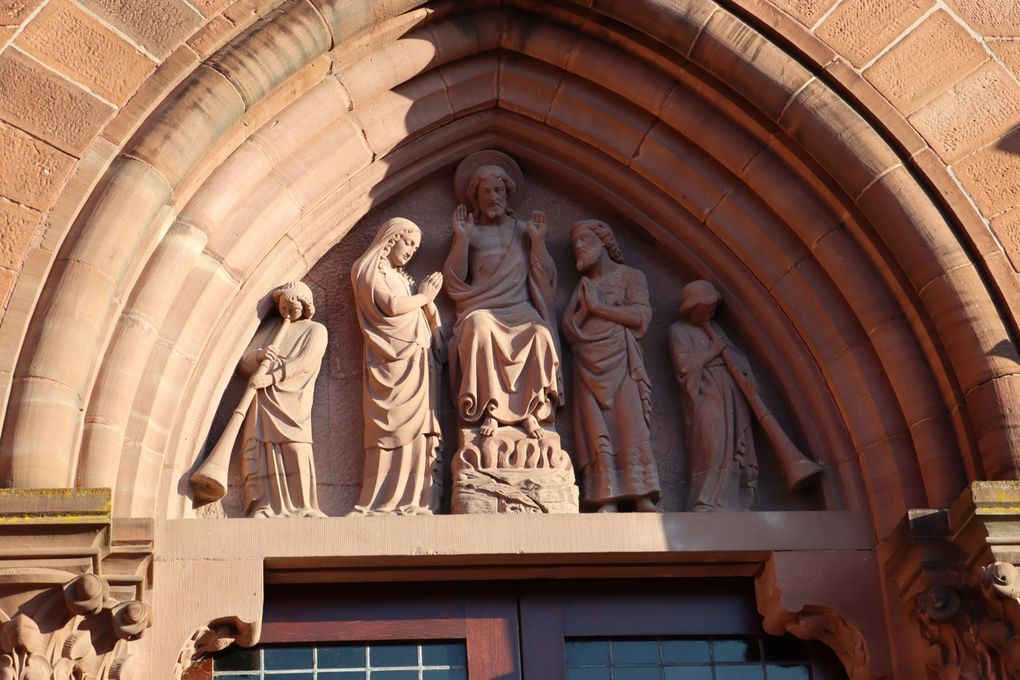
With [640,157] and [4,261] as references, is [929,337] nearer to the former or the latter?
[640,157]

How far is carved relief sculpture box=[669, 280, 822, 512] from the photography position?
870 cm

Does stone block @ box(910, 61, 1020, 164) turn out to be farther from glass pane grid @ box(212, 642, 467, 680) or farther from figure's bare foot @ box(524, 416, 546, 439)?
glass pane grid @ box(212, 642, 467, 680)

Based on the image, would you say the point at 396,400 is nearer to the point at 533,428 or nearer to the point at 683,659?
the point at 533,428

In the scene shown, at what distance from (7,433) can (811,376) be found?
387 centimetres

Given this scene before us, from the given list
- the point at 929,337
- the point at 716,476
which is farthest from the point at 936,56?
the point at 716,476

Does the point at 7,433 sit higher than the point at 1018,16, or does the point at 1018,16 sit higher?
the point at 1018,16

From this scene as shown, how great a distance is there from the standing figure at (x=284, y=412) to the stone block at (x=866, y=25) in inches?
115

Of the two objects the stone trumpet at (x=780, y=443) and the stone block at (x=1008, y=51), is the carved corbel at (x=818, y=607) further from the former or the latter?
the stone block at (x=1008, y=51)

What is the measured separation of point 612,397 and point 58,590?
2.89 metres

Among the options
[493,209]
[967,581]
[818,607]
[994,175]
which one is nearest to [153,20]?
[493,209]

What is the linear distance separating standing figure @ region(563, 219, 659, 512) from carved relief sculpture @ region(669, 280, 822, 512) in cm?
21

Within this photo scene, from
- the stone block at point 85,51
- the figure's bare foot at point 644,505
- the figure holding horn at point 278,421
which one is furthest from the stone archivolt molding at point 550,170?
the figure's bare foot at point 644,505

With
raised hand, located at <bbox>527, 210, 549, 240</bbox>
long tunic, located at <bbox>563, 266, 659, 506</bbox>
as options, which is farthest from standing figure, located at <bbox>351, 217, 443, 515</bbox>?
long tunic, located at <bbox>563, 266, 659, 506</bbox>

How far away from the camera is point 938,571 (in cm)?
791
